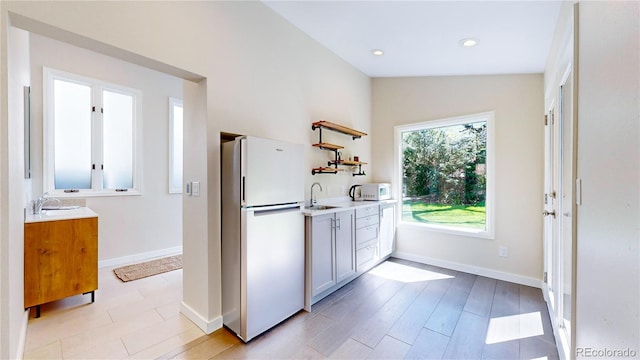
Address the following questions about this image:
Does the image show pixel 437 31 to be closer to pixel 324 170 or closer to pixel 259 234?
pixel 324 170

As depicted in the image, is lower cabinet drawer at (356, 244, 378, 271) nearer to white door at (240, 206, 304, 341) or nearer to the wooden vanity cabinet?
white door at (240, 206, 304, 341)

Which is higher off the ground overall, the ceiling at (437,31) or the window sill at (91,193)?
the ceiling at (437,31)

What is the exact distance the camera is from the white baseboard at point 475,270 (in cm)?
301

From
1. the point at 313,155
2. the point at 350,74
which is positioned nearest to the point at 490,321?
the point at 313,155

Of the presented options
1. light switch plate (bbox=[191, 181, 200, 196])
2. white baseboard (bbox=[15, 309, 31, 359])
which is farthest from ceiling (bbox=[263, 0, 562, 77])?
white baseboard (bbox=[15, 309, 31, 359])

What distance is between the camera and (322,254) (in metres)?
2.57

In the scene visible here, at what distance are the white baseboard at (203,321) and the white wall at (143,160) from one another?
2.18 meters

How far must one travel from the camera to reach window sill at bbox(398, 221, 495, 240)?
130 inches

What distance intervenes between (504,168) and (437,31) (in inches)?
72.3

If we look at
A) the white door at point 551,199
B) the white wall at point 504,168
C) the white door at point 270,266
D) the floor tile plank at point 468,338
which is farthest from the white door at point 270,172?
the white wall at point 504,168

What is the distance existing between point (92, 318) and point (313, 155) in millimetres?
2615

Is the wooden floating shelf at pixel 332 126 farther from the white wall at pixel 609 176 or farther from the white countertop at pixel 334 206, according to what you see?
the white wall at pixel 609 176

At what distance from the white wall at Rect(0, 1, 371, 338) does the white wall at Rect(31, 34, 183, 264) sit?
6.98 ft

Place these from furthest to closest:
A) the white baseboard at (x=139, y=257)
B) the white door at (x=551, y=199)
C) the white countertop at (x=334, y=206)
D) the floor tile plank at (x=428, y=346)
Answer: the white baseboard at (x=139, y=257), the white countertop at (x=334, y=206), the white door at (x=551, y=199), the floor tile plank at (x=428, y=346)
